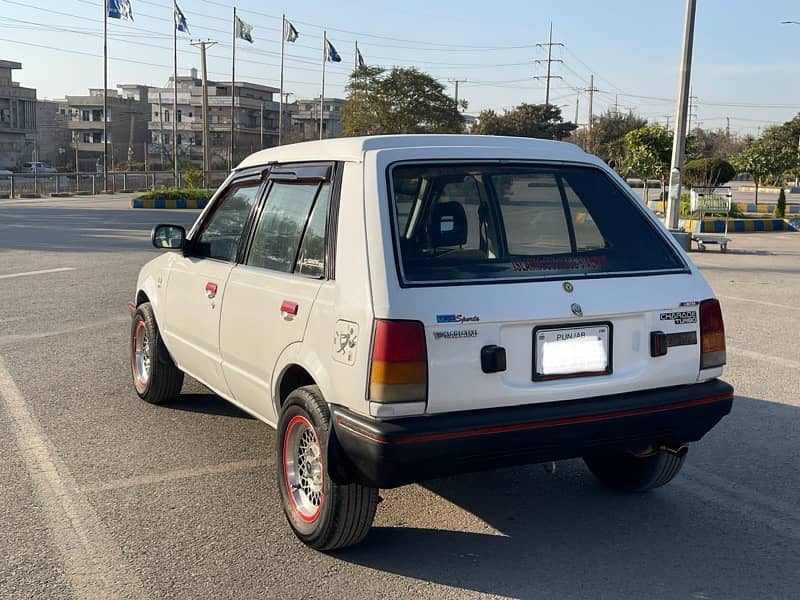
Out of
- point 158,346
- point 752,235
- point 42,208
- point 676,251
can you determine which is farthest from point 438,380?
point 42,208

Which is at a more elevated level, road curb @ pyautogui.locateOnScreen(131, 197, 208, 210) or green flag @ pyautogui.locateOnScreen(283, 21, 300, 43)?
green flag @ pyautogui.locateOnScreen(283, 21, 300, 43)

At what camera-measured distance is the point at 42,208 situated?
3278 cm

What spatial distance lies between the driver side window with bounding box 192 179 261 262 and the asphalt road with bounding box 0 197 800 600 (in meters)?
1.20

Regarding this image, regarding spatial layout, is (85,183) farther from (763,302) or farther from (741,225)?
(763,302)

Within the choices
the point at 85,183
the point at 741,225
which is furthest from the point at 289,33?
the point at 741,225

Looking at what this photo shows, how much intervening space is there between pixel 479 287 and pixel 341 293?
0.58 metres

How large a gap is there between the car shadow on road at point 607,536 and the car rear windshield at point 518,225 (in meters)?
1.26

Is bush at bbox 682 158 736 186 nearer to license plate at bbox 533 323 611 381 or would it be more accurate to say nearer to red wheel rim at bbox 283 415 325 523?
license plate at bbox 533 323 611 381

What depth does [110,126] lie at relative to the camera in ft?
340

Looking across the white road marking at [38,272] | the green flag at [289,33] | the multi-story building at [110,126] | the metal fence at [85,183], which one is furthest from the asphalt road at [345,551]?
the multi-story building at [110,126]

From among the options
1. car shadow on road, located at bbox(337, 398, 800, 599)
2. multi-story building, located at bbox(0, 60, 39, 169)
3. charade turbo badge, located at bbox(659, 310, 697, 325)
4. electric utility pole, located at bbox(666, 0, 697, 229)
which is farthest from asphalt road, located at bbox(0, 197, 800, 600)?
multi-story building, located at bbox(0, 60, 39, 169)

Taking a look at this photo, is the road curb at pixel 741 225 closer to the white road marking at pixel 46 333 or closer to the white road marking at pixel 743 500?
the white road marking at pixel 46 333

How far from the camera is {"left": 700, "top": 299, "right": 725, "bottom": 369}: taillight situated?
4086 millimetres

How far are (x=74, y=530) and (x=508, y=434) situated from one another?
212 centimetres
